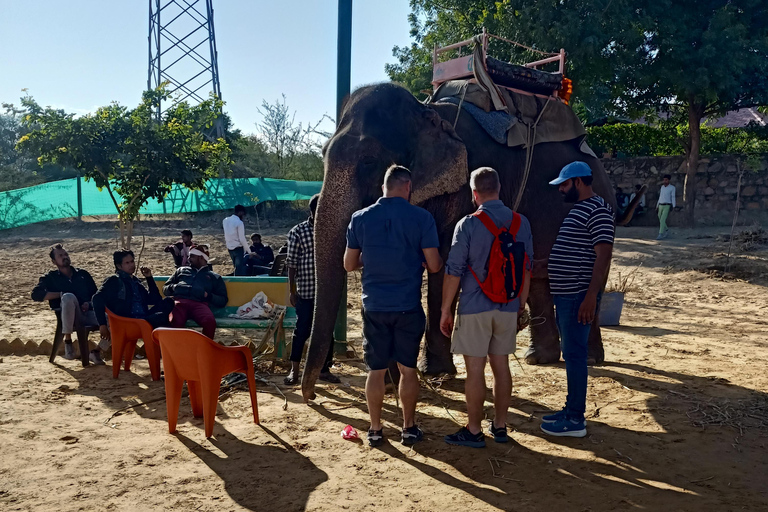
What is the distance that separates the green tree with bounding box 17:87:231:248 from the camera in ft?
31.2

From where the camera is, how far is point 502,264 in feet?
14.7

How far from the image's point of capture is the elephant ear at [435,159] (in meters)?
5.53

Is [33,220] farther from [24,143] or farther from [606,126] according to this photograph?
[606,126]

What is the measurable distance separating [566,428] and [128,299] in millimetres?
4516

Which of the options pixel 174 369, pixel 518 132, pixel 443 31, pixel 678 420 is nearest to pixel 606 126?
pixel 443 31

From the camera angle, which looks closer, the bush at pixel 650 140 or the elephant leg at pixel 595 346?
the elephant leg at pixel 595 346

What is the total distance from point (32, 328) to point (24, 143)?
262 cm

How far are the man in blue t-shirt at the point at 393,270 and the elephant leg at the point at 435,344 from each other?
1500 millimetres

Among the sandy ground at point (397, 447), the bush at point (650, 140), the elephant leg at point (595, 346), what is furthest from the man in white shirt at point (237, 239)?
the bush at point (650, 140)

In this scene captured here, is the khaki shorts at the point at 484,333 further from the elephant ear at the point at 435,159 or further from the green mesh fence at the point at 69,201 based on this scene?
the green mesh fence at the point at 69,201

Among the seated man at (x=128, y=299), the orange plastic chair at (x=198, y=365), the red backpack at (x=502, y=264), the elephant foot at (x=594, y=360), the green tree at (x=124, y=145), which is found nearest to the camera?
the red backpack at (x=502, y=264)

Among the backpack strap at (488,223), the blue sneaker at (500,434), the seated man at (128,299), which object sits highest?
the backpack strap at (488,223)

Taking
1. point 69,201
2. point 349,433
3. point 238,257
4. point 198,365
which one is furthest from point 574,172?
point 69,201

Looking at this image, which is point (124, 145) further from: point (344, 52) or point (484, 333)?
point (484, 333)
